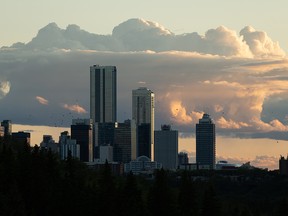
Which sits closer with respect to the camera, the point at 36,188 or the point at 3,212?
the point at 3,212

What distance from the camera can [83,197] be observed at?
195875 millimetres

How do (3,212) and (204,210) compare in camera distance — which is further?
(204,210)

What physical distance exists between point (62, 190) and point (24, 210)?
18.4m

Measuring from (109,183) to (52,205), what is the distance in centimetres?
1095

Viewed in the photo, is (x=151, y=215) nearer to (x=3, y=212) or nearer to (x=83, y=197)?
(x=83, y=197)

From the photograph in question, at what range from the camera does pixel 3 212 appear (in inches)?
7042

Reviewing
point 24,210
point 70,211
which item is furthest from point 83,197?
point 24,210

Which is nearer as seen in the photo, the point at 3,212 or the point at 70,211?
the point at 3,212

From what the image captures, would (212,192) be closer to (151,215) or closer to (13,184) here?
(151,215)

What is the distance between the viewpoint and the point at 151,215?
200 m

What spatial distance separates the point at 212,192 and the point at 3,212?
3674cm

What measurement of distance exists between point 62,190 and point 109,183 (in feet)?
26.2

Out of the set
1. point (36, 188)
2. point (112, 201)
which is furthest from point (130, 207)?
point (36, 188)

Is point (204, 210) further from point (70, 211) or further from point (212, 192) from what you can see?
point (70, 211)
